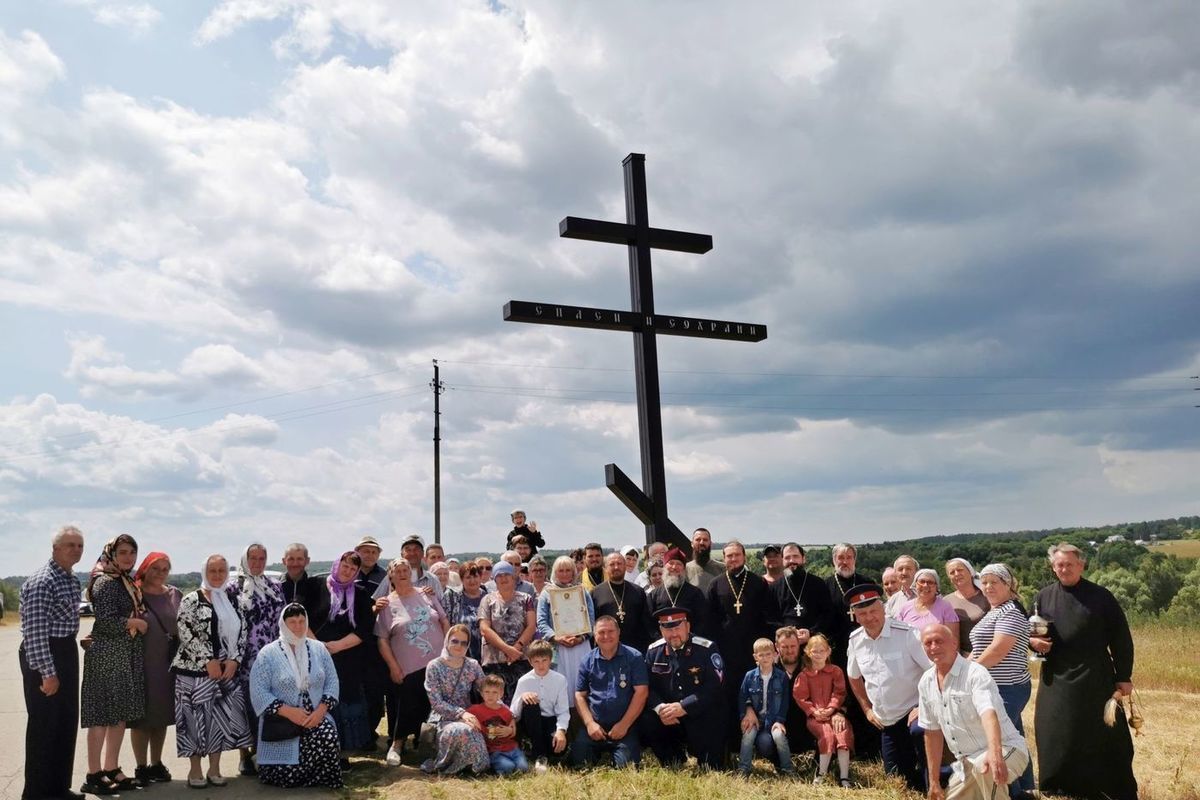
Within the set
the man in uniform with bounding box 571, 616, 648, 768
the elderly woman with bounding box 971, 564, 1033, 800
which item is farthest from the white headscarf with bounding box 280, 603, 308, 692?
the elderly woman with bounding box 971, 564, 1033, 800

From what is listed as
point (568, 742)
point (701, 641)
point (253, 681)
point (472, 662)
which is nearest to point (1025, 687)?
point (701, 641)

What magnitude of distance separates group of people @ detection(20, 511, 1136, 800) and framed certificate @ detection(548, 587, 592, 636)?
0.17 feet

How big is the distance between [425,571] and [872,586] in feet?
13.9

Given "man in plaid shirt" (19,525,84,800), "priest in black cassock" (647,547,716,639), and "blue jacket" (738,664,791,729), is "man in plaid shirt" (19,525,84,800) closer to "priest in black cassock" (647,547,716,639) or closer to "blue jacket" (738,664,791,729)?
"priest in black cassock" (647,547,716,639)

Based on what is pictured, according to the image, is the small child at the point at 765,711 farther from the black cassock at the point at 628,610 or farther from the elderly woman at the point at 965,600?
the elderly woman at the point at 965,600

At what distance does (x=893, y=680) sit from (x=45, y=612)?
20.4ft

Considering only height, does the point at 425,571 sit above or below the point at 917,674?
above

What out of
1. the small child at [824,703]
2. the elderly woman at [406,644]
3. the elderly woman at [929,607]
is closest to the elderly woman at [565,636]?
the elderly woman at [406,644]

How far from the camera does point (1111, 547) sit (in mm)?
35031

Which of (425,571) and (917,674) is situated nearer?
(917,674)

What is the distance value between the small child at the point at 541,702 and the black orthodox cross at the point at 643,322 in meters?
3.17

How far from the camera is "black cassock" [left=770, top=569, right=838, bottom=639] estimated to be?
26.0 feet

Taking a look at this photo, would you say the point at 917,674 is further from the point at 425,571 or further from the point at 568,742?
the point at 425,571

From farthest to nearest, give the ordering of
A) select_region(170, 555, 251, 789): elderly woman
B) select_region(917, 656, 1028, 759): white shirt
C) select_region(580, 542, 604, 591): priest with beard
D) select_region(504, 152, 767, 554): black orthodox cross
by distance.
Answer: select_region(504, 152, 767, 554): black orthodox cross
select_region(580, 542, 604, 591): priest with beard
select_region(170, 555, 251, 789): elderly woman
select_region(917, 656, 1028, 759): white shirt
